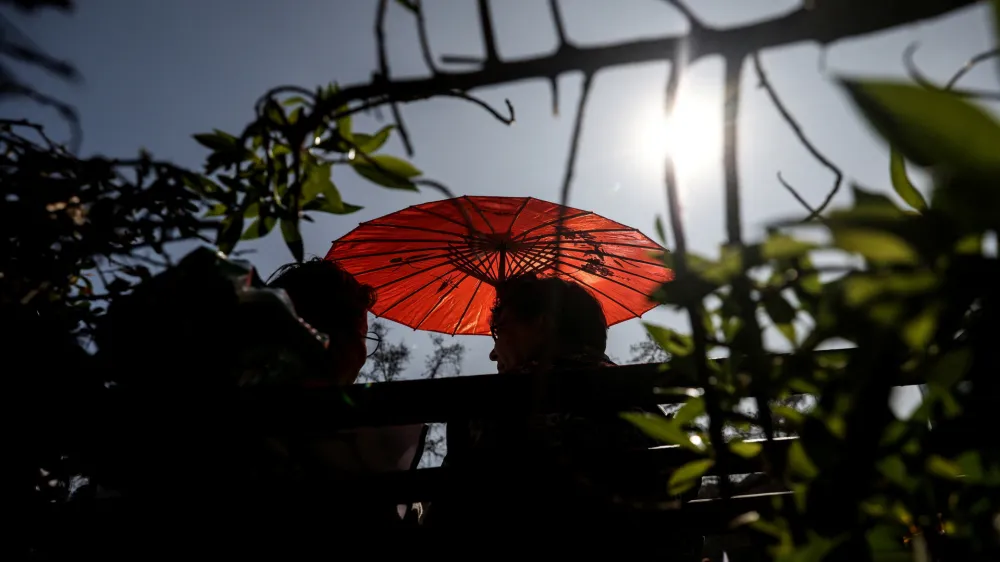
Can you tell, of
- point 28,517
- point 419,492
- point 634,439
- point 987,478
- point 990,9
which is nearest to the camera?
point 990,9

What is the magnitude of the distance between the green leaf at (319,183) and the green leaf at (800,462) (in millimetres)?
799

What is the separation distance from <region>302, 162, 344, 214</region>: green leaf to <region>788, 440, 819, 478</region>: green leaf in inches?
31.5

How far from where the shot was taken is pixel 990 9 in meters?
0.28

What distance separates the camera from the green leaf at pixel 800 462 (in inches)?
22.5

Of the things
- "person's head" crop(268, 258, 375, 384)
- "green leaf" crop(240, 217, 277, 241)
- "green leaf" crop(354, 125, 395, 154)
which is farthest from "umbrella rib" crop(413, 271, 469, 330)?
"green leaf" crop(354, 125, 395, 154)

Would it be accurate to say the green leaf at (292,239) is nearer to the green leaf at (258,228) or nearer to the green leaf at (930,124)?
the green leaf at (258,228)

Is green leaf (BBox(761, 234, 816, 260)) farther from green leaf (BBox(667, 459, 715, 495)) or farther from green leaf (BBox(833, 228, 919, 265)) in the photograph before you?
green leaf (BBox(667, 459, 715, 495))

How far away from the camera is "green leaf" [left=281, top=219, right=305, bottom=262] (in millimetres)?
962

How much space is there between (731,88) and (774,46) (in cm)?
7

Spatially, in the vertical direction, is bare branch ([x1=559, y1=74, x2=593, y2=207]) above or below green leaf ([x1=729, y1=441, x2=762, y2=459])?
above

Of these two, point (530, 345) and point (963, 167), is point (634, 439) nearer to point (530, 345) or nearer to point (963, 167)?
point (530, 345)

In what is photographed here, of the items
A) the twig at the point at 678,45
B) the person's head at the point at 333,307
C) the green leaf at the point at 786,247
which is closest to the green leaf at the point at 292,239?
the twig at the point at 678,45

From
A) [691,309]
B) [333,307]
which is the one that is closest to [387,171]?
[691,309]

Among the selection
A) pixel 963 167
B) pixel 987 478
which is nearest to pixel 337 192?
pixel 963 167
